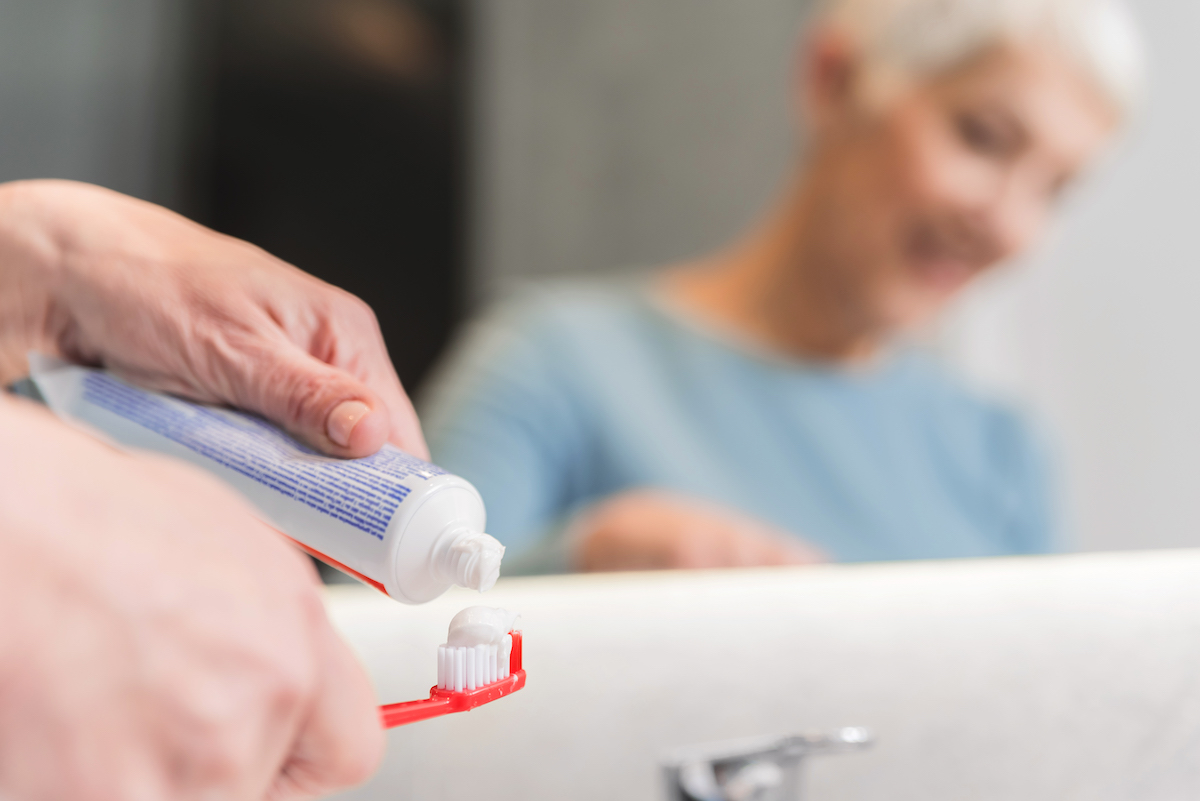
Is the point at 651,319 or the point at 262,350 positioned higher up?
the point at 651,319

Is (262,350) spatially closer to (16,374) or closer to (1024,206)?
(16,374)

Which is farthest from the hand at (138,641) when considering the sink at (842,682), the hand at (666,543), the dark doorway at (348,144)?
the dark doorway at (348,144)

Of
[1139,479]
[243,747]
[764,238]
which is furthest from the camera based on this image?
[764,238]

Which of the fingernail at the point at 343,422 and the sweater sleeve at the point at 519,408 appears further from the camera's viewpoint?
the sweater sleeve at the point at 519,408

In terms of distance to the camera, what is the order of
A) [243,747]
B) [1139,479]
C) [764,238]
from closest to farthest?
[243,747], [1139,479], [764,238]

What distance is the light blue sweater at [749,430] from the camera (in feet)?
1.65

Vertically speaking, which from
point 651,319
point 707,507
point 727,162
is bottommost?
point 707,507

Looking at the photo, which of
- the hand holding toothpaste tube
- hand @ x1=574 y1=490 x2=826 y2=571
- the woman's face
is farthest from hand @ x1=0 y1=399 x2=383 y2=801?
the woman's face

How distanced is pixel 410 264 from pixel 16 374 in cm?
35

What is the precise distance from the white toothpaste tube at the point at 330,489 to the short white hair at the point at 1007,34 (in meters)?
0.48

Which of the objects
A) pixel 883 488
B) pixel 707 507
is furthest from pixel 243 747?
pixel 883 488

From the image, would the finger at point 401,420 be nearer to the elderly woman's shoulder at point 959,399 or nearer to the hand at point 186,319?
the hand at point 186,319

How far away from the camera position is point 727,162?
0.60m

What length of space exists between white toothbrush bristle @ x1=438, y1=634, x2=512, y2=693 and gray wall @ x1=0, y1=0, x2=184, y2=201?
0.30 meters
